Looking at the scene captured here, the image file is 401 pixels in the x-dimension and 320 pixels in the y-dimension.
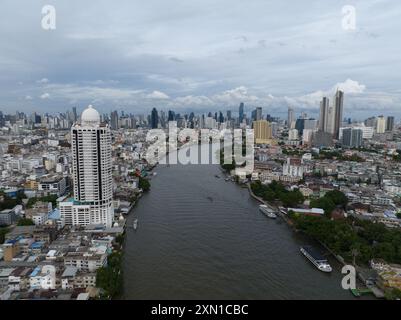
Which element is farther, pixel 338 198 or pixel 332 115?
pixel 332 115

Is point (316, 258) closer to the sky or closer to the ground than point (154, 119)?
closer to the ground

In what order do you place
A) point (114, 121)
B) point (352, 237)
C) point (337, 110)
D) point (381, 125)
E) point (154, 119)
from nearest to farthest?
point (352, 237) → point (337, 110) → point (381, 125) → point (114, 121) → point (154, 119)

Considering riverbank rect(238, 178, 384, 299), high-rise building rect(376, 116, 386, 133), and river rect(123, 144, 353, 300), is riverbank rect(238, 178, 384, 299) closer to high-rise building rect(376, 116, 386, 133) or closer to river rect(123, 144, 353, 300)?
river rect(123, 144, 353, 300)

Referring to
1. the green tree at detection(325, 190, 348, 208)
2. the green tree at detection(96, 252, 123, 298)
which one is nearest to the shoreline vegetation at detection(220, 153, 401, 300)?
the green tree at detection(325, 190, 348, 208)

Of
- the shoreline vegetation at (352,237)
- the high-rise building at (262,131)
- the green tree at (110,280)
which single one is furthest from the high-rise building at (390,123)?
the green tree at (110,280)

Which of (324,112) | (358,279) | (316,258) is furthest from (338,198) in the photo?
(324,112)

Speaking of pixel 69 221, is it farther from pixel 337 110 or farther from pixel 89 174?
pixel 337 110
